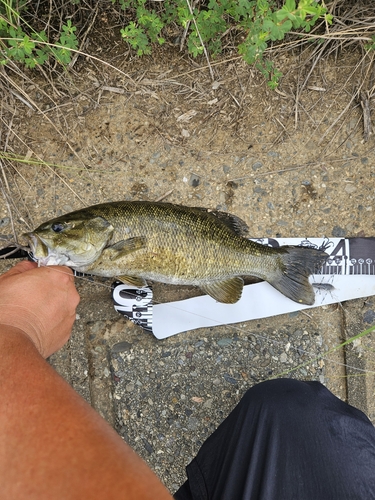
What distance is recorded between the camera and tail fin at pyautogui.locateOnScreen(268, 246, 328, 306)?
2.74 meters

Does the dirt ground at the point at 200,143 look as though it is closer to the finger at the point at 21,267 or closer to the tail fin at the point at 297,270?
the tail fin at the point at 297,270

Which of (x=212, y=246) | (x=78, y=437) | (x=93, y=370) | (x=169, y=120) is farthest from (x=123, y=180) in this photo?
(x=78, y=437)

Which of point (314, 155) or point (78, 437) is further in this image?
point (314, 155)

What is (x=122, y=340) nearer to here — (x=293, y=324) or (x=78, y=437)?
(x=293, y=324)

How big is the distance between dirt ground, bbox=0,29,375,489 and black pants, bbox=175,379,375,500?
0.64m

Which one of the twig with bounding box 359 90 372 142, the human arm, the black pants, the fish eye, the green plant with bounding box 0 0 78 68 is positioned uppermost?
the green plant with bounding box 0 0 78 68

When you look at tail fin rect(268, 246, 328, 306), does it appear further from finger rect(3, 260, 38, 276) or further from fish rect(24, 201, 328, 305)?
finger rect(3, 260, 38, 276)

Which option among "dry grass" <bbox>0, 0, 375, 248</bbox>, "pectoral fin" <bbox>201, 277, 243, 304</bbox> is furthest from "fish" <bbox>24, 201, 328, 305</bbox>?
"dry grass" <bbox>0, 0, 375, 248</bbox>

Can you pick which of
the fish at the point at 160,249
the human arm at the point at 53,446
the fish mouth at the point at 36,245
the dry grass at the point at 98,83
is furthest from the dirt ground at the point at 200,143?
the human arm at the point at 53,446

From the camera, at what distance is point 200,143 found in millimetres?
3033

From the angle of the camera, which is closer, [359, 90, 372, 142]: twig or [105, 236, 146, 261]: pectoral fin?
[105, 236, 146, 261]: pectoral fin

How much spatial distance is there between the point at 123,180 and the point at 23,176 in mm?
774

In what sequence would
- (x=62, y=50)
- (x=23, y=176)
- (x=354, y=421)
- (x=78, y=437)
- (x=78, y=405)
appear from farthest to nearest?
1. (x=23, y=176)
2. (x=62, y=50)
3. (x=354, y=421)
4. (x=78, y=405)
5. (x=78, y=437)

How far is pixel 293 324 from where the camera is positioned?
10.1ft
